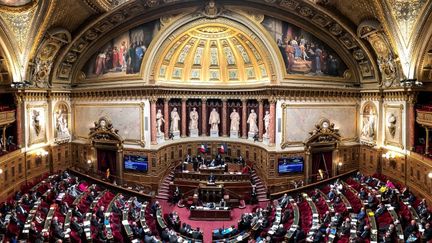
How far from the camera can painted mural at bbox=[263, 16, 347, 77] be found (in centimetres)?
2395

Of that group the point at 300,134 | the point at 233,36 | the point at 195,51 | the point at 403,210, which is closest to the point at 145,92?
the point at 195,51

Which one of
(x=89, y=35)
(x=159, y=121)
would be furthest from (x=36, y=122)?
(x=159, y=121)

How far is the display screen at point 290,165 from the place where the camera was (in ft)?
80.2

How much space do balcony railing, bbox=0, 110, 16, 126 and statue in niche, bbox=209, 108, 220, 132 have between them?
15.2 m

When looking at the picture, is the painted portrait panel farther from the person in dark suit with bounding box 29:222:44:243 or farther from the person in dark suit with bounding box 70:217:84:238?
the person in dark suit with bounding box 70:217:84:238

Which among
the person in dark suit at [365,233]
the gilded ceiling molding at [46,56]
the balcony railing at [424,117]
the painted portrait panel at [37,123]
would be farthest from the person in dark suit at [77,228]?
the balcony railing at [424,117]

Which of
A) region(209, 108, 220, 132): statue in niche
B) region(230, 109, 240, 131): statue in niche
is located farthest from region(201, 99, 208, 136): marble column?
region(230, 109, 240, 131): statue in niche

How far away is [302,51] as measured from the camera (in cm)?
2450

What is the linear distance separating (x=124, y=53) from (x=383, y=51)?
18633mm

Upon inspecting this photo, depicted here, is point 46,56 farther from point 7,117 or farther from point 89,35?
point 7,117

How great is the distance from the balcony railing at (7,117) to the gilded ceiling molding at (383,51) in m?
23.4

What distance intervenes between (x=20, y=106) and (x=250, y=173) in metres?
16.9

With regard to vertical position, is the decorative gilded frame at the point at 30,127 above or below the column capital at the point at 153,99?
below

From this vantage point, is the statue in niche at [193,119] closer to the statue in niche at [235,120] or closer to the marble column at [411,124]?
the statue in niche at [235,120]
